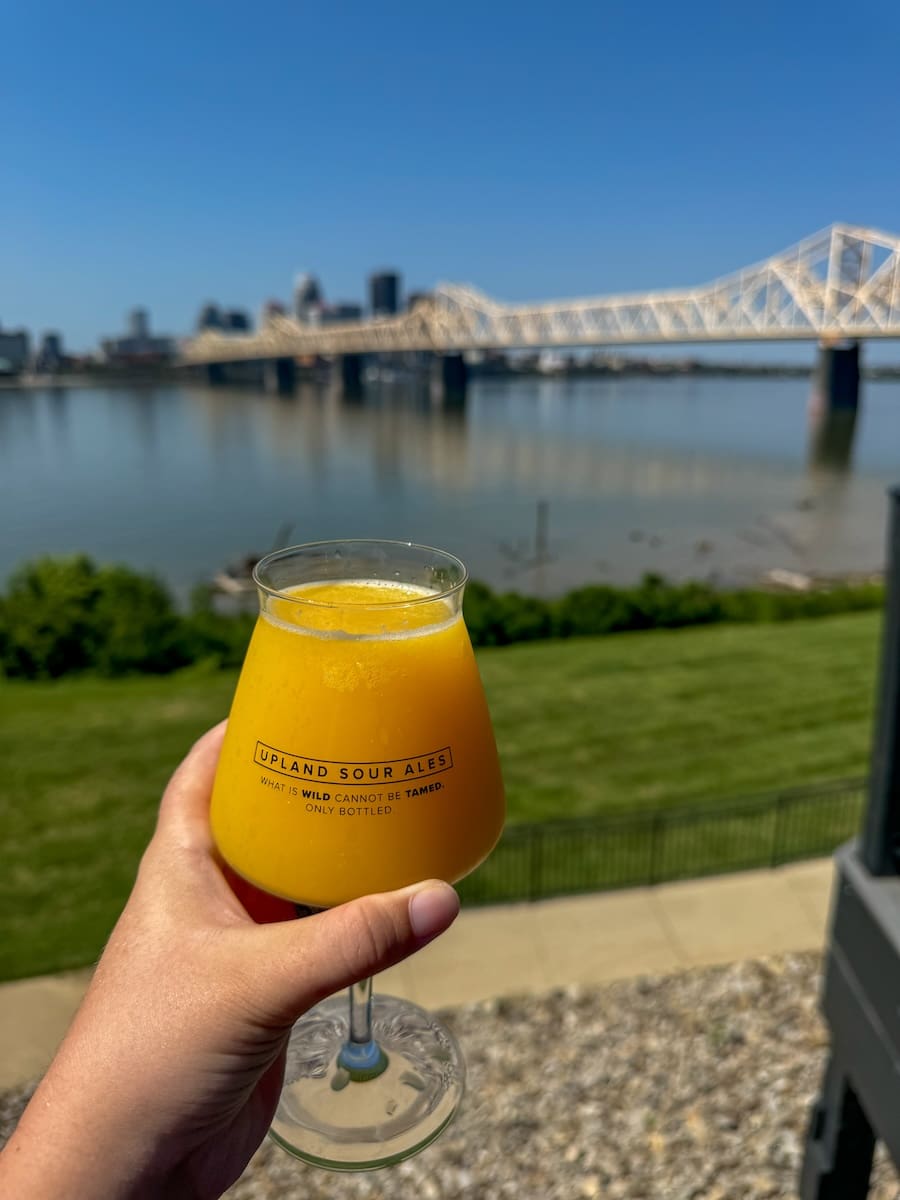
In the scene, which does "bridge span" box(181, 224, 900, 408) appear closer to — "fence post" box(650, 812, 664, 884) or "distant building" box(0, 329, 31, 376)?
"distant building" box(0, 329, 31, 376)

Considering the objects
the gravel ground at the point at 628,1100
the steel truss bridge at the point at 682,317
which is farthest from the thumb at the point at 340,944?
the steel truss bridge at the point at 682,317

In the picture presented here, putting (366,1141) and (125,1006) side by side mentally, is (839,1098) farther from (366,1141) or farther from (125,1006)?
(125,1006)

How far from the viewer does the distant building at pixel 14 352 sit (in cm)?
8094

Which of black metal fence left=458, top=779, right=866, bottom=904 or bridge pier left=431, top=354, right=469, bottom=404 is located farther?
bridge pier left=431, top=354, right=469, bottom=404

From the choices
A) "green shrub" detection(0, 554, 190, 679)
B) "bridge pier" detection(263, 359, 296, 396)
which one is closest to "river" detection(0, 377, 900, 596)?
"green shrub" detection(0, 554, 190, 679)

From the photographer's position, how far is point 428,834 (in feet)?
4.65

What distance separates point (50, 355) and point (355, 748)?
10692cm

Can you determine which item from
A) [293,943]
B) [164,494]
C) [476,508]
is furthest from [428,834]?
[164,494]

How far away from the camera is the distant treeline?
17.3 m

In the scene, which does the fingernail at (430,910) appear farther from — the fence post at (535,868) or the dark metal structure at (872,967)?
the fence post at (535,868)

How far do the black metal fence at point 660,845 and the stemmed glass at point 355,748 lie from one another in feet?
18.9

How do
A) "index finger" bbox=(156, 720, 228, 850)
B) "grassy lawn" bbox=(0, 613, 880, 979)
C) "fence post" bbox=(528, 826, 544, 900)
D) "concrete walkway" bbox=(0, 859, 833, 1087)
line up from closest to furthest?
"index finger" bbox=(156, 720, 228, 850), "concrete walkway" bbox=(0, 859, 833, 1087), "fence post" bbox=(528, 826, 544, 900), "grassy lawn" bbox=(0, 613, 880, 979)

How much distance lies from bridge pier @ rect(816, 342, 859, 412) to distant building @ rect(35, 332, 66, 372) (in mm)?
73921

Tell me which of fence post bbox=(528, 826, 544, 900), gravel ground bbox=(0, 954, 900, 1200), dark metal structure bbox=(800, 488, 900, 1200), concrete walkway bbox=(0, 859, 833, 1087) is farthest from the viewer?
fence post bbox=(528, 826, 544, 900)
